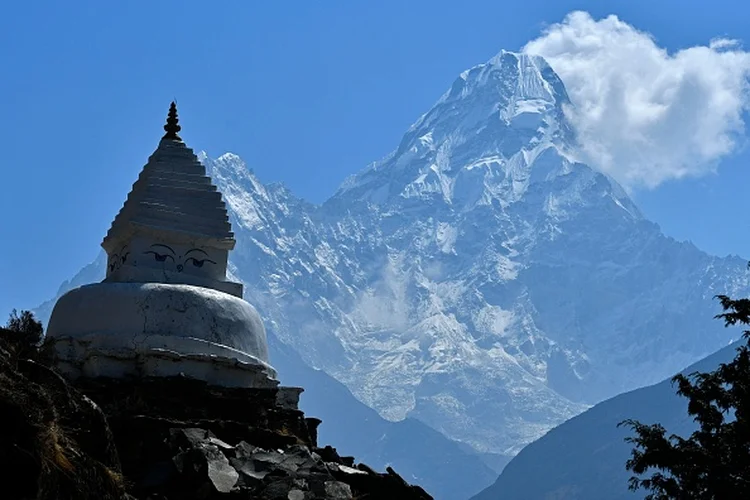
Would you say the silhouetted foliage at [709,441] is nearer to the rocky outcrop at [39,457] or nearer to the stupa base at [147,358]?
the stupa base at [147,358]

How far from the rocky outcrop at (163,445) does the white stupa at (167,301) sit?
21.3 inches

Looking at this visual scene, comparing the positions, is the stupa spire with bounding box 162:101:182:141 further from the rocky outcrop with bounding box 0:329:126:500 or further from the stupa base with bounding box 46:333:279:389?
the rocky outcrop with bounding box 0:329:126:500

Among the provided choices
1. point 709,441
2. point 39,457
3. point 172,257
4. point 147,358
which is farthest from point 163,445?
point 39,457

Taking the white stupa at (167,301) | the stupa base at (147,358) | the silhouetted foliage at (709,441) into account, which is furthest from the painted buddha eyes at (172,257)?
the silhouetted foliage at (709,441)

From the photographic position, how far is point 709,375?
28.9m

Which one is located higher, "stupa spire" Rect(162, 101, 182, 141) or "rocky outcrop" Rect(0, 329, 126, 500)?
→ "stupa spire" Rect(162, 101, 182, 141)

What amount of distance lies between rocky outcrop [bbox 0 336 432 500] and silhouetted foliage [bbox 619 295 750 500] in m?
4.09

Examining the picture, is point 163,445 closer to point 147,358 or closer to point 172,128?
point 147,358

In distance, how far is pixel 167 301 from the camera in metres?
31.8

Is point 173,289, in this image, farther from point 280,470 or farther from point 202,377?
point 280,470

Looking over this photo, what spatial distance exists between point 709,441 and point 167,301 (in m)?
10.5

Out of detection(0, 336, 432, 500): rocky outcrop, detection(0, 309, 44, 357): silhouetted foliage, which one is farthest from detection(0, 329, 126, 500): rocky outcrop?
detection(0, 309, 44, 357): silhouetted foliage

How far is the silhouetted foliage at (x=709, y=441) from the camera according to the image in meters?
27.5

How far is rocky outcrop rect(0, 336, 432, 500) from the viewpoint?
53.1ft
